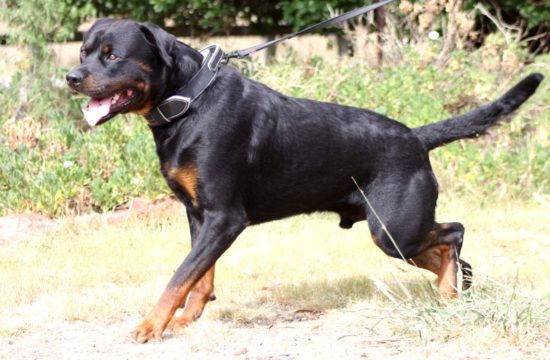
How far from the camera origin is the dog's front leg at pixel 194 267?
4648mm

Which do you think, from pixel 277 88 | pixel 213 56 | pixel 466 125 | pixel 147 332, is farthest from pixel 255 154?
pixel 277 88

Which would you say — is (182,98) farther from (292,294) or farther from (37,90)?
(37,90)

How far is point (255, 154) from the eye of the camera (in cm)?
496

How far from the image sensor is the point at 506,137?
8.52 m

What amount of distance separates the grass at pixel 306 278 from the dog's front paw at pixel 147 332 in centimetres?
60

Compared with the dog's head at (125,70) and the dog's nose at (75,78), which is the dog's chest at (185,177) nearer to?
the dog's head at (125,70)

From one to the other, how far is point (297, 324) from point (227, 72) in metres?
1.40

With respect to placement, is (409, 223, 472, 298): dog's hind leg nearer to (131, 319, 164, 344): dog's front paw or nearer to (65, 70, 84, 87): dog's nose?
(131, 319, 164, 344): dog's front paw

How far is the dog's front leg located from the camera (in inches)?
183

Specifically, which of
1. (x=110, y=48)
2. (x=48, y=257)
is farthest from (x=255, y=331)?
(x=48, y=257)

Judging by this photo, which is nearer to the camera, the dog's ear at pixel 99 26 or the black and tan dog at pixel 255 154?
the black and tan dog at pixel 255 154

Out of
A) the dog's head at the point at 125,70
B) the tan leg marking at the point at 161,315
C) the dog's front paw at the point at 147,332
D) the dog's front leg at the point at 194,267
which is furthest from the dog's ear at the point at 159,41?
the dog's front paw at the point at 147,332

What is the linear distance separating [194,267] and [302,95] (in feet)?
14.2

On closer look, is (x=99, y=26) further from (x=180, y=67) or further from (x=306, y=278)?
(x=306, y=278)
